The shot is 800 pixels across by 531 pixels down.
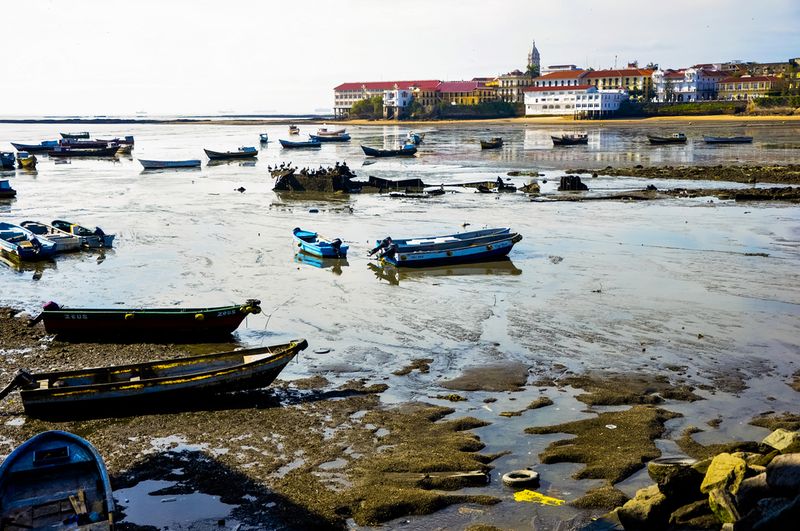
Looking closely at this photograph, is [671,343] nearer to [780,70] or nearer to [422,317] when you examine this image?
[422,317]

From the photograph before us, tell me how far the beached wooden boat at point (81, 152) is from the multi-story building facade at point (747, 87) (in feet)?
338

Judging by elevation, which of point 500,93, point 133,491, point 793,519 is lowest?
point 133,491

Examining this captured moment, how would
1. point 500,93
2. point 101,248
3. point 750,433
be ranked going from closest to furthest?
point 750,433 → point 101,248 → point 500,93

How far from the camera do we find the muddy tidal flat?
427 inches

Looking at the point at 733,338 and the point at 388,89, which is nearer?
the point at 733,338

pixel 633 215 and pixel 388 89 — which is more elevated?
pixel 388 89

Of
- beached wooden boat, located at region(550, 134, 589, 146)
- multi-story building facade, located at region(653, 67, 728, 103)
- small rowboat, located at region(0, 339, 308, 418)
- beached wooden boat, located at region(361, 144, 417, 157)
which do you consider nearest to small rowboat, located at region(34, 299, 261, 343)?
small rowboat, located at region(0, 339, 308, 418)

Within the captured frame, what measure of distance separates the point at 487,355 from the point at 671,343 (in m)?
4.06

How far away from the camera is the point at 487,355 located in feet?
54.6

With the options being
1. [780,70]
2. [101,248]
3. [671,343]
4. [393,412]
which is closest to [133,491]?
[393,412]

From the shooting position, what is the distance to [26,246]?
2698 centimetres

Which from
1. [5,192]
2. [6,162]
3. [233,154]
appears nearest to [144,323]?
[5,192]

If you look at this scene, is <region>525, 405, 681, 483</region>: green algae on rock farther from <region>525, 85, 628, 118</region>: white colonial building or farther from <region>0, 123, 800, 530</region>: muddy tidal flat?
<region>525, 85, 628, 118</region>: white colonial building

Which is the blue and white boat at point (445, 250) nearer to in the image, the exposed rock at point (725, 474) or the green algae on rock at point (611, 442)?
the green algae on rock at point (611, 442)
